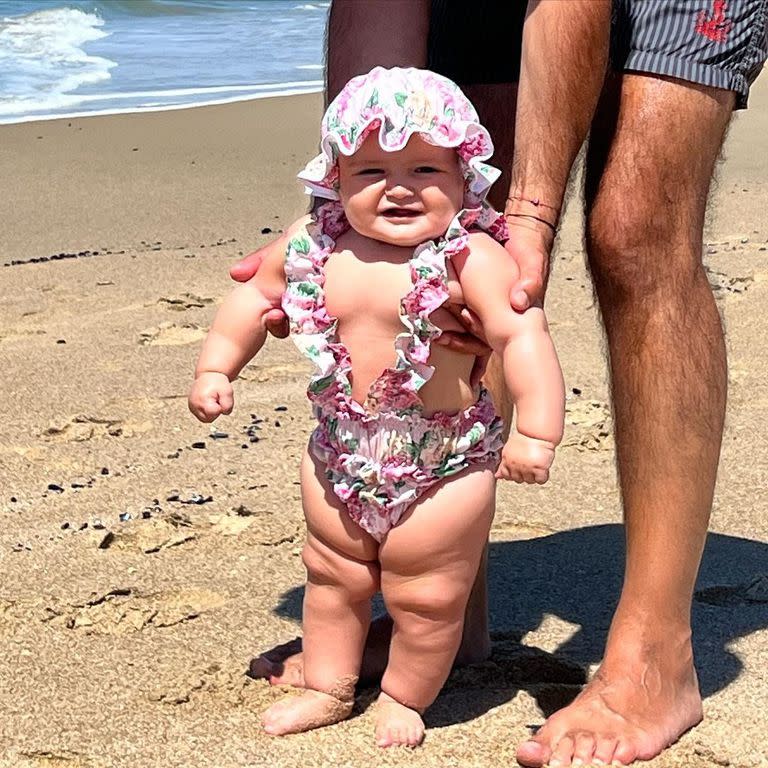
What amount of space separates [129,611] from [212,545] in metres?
0.40

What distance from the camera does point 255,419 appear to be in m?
4.64

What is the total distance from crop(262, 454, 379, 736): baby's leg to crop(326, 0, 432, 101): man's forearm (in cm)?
81

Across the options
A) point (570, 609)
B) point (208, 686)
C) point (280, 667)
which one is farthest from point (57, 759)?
point (570, 609)

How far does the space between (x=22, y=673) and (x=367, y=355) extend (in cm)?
98

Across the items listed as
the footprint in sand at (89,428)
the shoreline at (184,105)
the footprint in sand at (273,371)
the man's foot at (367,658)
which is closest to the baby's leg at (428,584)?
the man's foot at (367,658)

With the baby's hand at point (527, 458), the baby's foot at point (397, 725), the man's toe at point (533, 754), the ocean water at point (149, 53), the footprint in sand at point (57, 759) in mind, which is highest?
the baby's hand at point (527, 458)

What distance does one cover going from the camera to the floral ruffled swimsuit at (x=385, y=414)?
264 centimetres

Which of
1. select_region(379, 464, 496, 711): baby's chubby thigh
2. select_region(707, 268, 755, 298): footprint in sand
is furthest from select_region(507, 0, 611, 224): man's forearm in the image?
select_region(707, 268, 755, 298): footprint in sand

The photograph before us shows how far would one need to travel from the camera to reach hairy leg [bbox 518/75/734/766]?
2762 millimetres

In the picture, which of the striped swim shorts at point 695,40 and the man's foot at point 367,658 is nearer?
the striped swim shorts at point 695,40

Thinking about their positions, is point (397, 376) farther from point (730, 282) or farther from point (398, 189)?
point (730, 282)

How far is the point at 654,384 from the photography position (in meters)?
2.84

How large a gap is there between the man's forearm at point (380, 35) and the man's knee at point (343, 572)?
94cm

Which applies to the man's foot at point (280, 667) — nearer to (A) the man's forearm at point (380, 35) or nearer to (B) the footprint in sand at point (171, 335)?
(A) the man's forearm at point (380, 35)
